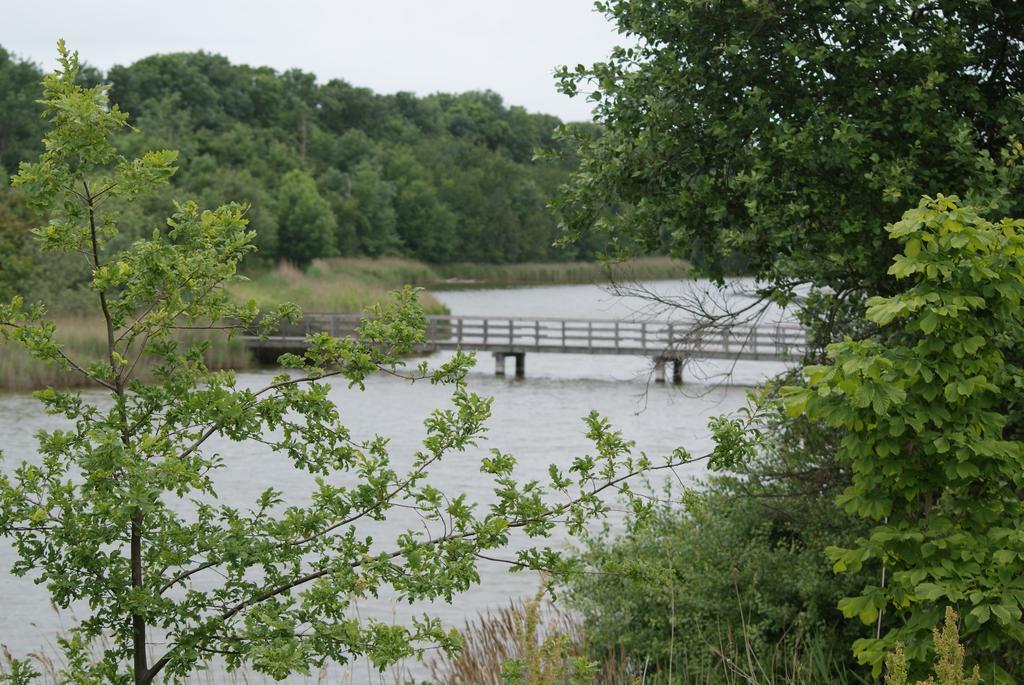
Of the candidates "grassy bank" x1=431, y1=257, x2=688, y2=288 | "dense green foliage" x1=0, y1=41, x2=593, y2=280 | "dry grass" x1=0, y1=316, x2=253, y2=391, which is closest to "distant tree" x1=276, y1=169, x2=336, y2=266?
"dense green foliage" x1=0, y1=41, x2=593, y2=280

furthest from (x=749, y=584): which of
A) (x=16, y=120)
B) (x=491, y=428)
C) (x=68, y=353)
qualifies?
(x=16, y=120)

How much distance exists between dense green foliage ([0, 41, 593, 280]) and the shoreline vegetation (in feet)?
9.77

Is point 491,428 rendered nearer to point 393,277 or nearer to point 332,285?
point 332,285

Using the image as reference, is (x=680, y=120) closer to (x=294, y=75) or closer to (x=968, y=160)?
(x=968, y=160)

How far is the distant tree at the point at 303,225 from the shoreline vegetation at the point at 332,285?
195 centimetres

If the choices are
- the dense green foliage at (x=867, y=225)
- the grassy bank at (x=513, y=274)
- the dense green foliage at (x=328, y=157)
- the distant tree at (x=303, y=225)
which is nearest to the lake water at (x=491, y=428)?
the dense green foliage at (x=867, y=225)

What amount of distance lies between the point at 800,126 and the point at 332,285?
4429 centimetres

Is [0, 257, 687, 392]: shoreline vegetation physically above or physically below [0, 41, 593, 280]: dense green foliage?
below

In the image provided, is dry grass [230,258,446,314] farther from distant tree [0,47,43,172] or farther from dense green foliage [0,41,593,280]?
distant tree [0,47,43,172]

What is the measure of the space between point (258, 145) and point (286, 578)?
85.7m

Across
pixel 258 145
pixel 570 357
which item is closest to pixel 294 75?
pixel 258 145

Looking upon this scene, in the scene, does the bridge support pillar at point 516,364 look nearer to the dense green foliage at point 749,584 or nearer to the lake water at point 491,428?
the lake water at point 491,428

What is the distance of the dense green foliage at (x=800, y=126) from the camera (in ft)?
24.8

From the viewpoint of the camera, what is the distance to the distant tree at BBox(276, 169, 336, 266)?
71625 mm
